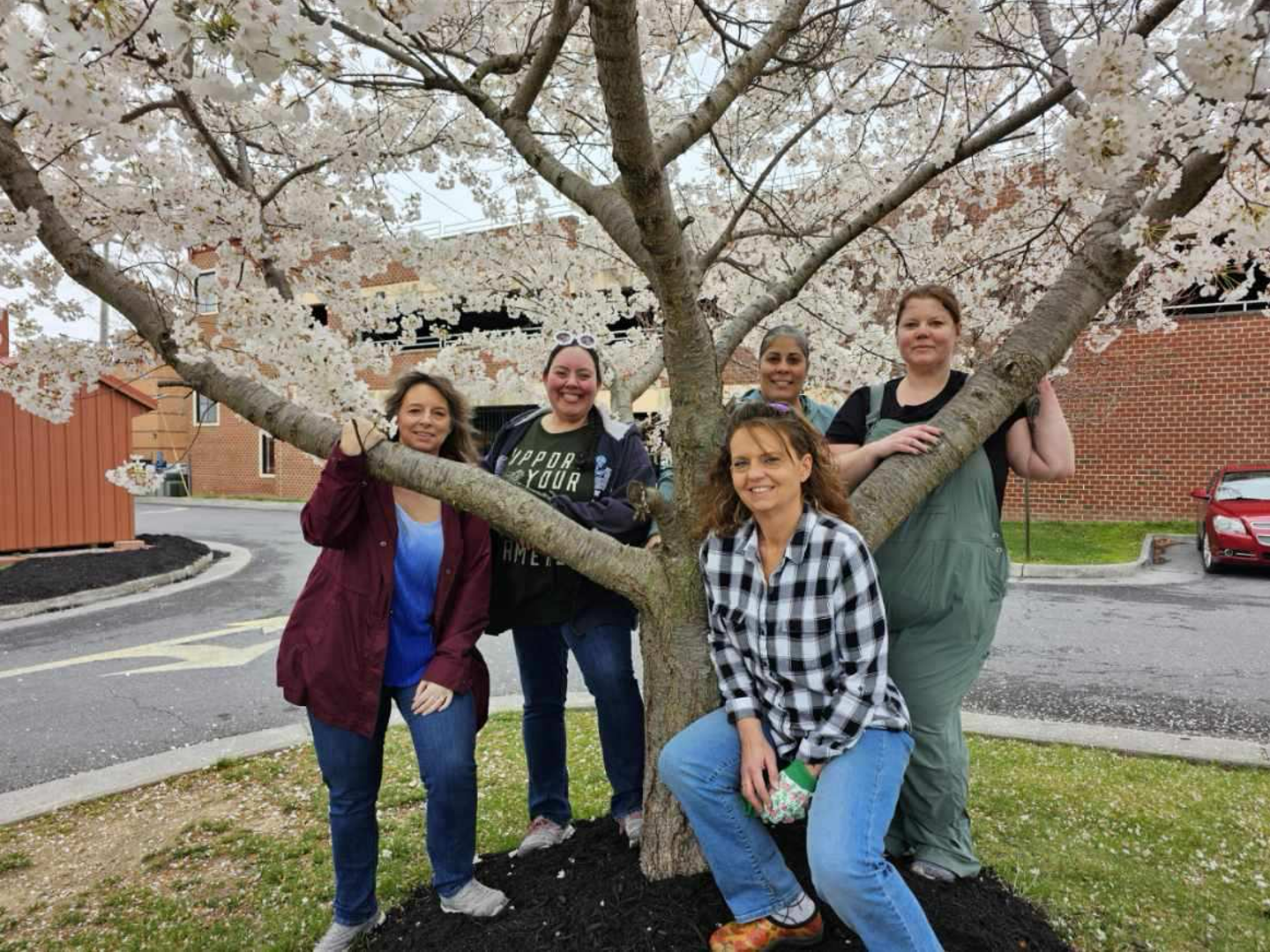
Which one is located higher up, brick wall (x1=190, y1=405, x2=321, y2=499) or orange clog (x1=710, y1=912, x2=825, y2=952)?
brick wall (x1=190, y1=405, x2=321, y2=499)

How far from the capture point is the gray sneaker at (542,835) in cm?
273

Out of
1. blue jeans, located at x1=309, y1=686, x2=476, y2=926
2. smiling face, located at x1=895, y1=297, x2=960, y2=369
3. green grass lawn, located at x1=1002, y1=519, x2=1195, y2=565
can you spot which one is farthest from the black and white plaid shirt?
green grass lawn, located at x1=1002, y1=519, x2=1195, y2=565

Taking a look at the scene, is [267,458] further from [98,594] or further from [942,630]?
[942,630]

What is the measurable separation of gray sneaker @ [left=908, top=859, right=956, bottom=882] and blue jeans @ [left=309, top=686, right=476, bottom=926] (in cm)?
137

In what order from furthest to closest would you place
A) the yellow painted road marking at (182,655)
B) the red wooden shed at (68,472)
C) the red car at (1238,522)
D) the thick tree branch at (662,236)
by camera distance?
the red wooden shed at (68,472) → the red car at (1238,522) → the yellow painted road marking at (182,655) → the thick tree branch at (662,236)

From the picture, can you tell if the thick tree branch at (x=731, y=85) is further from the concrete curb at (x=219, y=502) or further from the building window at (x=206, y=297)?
the concrete curb at (x=219, y=502)

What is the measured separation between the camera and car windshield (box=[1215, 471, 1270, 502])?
10219 millimetres

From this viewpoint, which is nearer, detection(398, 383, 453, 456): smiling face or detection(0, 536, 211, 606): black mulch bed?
detection(398, 383, 453, 456): smiling face

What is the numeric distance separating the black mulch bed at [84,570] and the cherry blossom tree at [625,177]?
580 centimetres

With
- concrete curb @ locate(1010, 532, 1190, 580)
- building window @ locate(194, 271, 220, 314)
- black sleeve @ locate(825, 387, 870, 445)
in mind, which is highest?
building window @ locate(194, 271, 220, 314)

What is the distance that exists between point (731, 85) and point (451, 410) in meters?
1.41

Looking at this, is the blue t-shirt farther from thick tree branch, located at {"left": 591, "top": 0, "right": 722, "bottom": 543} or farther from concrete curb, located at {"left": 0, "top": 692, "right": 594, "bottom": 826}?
concrete curb, located at {"left": 0, "top": 692, "right": 594, "bottom": 826}

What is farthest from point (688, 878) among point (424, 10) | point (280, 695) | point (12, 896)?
point (280, 695)

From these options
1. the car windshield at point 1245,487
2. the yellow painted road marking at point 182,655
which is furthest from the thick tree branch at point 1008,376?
the car windshield at point 1245,487
